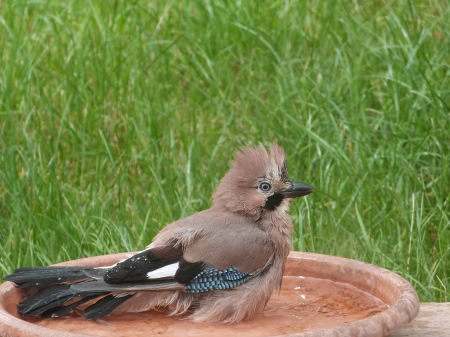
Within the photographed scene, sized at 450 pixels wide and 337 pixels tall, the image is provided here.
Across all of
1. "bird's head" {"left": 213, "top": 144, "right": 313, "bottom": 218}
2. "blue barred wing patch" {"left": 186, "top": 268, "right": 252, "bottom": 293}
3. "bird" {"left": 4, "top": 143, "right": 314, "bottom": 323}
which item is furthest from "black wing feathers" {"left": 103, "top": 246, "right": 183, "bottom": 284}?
"bird's head" {"left": 213, "top": 144, "right": 313, "bottom": 218}

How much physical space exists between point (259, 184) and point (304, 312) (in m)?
0.52

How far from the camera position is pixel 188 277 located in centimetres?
281

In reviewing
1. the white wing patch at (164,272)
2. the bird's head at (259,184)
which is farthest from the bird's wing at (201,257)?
the bird's head at (259,184)

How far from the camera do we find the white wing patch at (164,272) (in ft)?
9.07

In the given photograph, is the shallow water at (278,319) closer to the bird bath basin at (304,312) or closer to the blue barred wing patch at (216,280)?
the bird bath basin at (304,312)

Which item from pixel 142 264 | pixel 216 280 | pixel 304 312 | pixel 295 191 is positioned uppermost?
pixel 295 191

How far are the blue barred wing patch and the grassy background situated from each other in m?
1.06

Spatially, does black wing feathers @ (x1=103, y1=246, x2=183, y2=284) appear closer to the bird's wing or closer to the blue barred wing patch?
the bird's wing

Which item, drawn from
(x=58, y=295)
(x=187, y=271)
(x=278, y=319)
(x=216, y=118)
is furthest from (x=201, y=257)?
(x=216, y=118)

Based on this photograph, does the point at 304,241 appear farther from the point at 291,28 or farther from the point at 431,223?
the point at 291,28

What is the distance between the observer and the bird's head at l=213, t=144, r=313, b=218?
314 cm

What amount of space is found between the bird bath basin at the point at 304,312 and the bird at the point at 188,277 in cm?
4

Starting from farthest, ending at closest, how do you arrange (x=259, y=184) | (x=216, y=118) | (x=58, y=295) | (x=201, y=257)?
1. (x=216, y=118)
2. (x=259, y=184)
3. (x=201, y=257)
4. (x=58, y=295)

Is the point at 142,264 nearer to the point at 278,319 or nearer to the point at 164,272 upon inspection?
the point at 164,272
